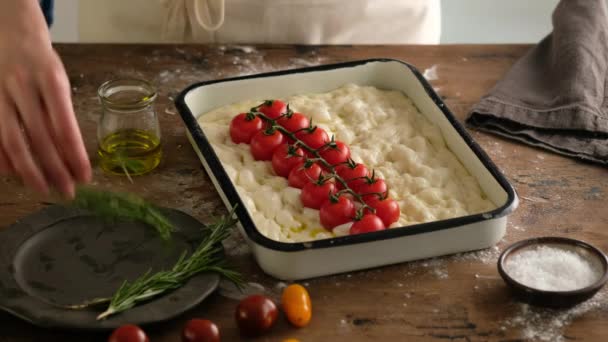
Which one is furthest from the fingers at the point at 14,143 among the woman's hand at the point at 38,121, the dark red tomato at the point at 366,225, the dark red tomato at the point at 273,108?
the dark red tomato at the point at 273,108

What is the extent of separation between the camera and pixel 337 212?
158 cm

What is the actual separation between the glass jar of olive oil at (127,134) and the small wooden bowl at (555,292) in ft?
2.27

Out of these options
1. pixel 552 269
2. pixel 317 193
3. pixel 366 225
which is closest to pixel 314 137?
pixel 317 193

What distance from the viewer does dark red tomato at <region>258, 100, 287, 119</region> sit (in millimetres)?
1862

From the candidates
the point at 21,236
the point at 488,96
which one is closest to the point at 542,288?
the point at 488,96

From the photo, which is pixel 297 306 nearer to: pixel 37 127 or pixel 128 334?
pixel 128 334

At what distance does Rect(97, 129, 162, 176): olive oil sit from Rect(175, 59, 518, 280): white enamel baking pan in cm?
8

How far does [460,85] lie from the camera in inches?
84.3

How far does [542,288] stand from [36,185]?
78cm

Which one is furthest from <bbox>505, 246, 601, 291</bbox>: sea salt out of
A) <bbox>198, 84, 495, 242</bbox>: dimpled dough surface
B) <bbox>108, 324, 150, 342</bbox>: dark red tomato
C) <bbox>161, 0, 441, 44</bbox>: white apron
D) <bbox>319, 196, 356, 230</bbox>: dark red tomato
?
<bbox>161, 0, 441, 44</bbox>: white apron

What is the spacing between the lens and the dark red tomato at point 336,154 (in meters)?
1.74

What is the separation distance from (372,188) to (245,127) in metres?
0.31

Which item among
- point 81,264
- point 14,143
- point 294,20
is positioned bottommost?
point 81,264

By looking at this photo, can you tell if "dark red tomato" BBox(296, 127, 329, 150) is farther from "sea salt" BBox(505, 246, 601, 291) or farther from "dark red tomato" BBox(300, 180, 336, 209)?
"sea salt" BBox(505, 246, 601, 291)
